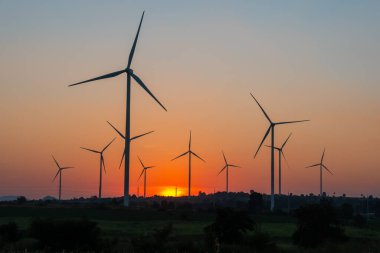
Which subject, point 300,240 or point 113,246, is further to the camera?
point 300,240

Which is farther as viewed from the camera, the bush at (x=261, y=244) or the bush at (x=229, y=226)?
the bush at (x=229, y=226)

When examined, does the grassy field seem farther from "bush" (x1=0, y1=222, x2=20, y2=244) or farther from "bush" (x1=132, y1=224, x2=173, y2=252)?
"bush" (x1=132, y1=224, x2=173, y2=252)

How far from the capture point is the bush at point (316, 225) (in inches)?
3103

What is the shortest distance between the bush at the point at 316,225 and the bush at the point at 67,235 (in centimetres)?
2321

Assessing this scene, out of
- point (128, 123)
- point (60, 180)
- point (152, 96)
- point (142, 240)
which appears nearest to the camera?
point (142, 240)

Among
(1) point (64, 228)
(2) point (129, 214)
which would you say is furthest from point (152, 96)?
(1) point (64, 228)

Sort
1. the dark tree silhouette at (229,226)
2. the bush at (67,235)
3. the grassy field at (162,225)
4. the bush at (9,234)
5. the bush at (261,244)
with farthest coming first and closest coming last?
the grassy field at (162,225)
the dark tree silhouette at (229,226)
the bush at (9,234)
the bush at (261,244)
the bush at (67,235)

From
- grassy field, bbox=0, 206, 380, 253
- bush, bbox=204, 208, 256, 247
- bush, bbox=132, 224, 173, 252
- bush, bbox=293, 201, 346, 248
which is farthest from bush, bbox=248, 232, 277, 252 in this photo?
bush, bbox=293, 201, 346, 248

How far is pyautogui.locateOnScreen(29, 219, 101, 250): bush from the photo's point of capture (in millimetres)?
63812

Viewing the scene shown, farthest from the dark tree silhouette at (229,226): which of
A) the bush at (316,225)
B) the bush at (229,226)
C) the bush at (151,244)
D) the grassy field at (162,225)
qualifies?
the bush at (151,244)

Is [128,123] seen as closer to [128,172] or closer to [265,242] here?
[128,172]

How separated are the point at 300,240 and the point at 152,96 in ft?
140

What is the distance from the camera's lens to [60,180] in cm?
19738

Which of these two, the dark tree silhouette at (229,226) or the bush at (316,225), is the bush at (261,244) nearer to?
the dark tree silhouette at (229,226)
